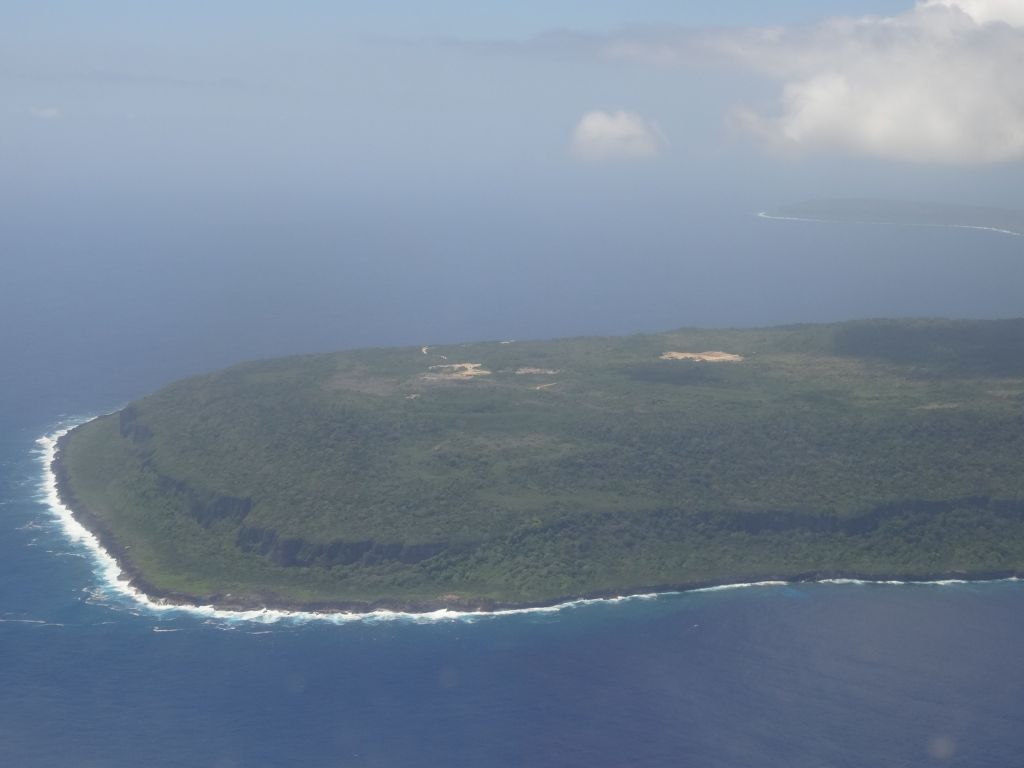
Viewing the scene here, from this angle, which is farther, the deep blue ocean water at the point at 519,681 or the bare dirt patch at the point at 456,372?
the bare dirt patch at the point at 456,372

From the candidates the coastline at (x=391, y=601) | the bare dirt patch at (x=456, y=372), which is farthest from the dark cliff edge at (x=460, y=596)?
the bare dirt patch at (x=456, y=372)

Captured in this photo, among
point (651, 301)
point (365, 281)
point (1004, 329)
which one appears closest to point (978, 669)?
point (1004, 329)

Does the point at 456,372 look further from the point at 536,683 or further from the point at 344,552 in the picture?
the point at 536,683

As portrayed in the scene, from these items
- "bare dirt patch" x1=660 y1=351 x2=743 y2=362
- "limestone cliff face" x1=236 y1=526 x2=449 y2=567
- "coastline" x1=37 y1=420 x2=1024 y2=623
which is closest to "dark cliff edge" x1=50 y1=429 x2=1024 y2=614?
"coastline" x1=37 y1=420 x2=1024 y2=623

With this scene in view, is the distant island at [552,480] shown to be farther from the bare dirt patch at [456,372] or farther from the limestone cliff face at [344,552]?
the bare dirt patch at [456,372]

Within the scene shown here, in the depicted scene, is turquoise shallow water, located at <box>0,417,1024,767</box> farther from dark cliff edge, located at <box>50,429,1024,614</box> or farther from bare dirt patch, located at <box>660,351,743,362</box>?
bare dirt patch, located at <box>660,351,743,362</box>

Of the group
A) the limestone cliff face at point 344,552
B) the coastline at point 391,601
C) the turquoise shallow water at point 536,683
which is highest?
the limestone cliff face at point 344,552
